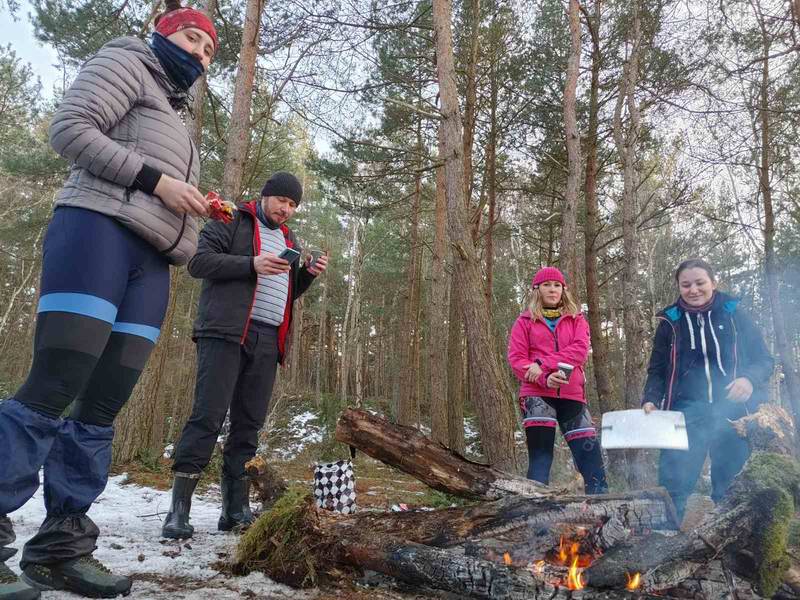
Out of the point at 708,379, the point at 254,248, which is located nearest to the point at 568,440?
the point at 708,379

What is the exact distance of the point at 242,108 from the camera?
668 cm

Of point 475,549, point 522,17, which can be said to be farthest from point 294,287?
point 522,17

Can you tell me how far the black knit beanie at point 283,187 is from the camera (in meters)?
3.09

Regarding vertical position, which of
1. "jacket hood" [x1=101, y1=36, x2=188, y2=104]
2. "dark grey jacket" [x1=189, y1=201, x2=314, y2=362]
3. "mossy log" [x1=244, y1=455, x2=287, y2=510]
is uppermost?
"jacket hood" [x1=101, y1=36, x2=188, y2=104]

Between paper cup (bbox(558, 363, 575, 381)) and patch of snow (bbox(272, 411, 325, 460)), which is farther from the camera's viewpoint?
patch of snow (bbox(272, 411, 325, 460))

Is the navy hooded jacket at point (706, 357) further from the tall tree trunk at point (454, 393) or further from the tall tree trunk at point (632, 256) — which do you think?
the tall tree trunk at point (454, 393)

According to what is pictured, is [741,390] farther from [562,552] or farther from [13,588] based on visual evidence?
[13,588]

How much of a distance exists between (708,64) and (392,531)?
10397mm

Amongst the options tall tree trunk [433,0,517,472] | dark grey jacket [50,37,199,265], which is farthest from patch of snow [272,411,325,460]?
dark grey jacket [50,37,199,265]

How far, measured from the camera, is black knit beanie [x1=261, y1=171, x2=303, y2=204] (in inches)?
122

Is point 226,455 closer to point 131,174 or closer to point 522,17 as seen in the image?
point 131,174

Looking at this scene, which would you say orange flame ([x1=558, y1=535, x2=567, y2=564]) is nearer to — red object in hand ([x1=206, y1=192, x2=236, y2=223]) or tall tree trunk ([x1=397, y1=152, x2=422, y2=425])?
red object in hand ([x1=206, y1=192, x2=236, y2=223])

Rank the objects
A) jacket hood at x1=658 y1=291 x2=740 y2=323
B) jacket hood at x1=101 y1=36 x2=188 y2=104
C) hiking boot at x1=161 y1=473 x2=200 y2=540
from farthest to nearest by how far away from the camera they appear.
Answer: jacket hood at x1=658 y1=291 x2=740 y2=323, hiking boot at x1=161 y1=473 x2=200 y2=540, jacket hood at x1=101 y1=36 x2=188 y2=104

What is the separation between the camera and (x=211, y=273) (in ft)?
9.11
